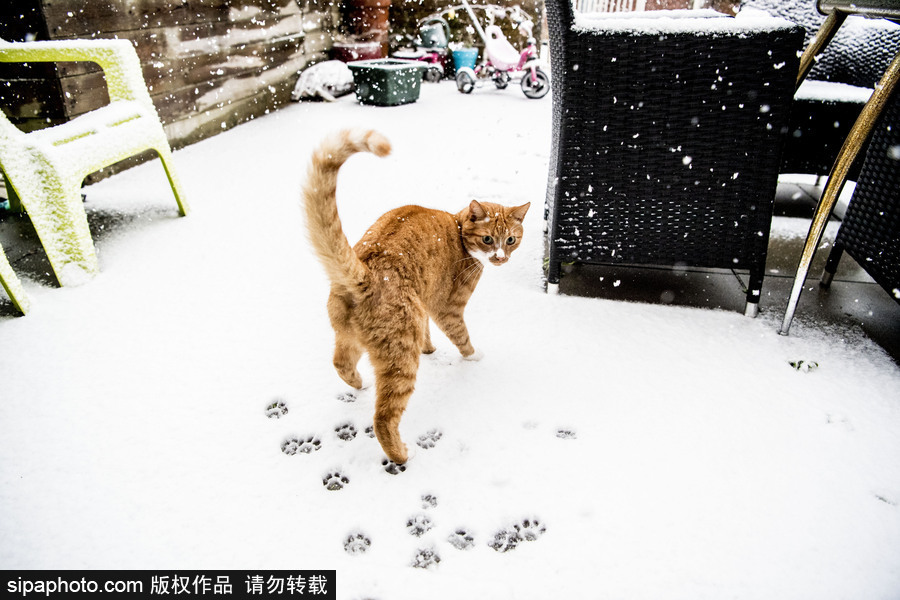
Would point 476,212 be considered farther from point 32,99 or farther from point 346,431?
point 32,99

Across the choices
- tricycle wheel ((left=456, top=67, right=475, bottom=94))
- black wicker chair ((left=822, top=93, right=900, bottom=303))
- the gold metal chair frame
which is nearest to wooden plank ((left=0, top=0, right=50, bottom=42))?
the gold metal chair frame

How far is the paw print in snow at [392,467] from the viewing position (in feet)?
3.82

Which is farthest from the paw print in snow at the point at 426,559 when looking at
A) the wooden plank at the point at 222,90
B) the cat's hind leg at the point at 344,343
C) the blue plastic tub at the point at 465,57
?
the blue plastic tub at the point at 465,57

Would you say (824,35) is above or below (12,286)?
above

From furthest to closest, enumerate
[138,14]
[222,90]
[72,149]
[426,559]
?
[222,90], [138,14], [72,149], [426,559]

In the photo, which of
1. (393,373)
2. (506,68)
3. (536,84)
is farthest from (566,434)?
(506,68)

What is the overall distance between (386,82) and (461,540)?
4.15 metres

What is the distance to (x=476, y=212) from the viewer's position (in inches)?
56.2

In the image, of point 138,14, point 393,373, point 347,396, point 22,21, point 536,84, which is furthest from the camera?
point 536,84

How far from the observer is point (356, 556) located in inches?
38.7

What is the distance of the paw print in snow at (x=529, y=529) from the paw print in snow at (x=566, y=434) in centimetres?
26

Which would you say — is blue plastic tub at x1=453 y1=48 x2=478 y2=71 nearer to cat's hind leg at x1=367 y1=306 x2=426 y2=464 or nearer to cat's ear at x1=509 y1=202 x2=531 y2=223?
cat's ear at x1=509 y1=202 x2=531 y2=223

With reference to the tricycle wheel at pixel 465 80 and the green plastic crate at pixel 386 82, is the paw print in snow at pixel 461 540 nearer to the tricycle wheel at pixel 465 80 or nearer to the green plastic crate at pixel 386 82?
the green plastic crate at pixel 386 82

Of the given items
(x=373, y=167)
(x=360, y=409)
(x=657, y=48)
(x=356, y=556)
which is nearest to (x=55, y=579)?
(x=356, y=556)
